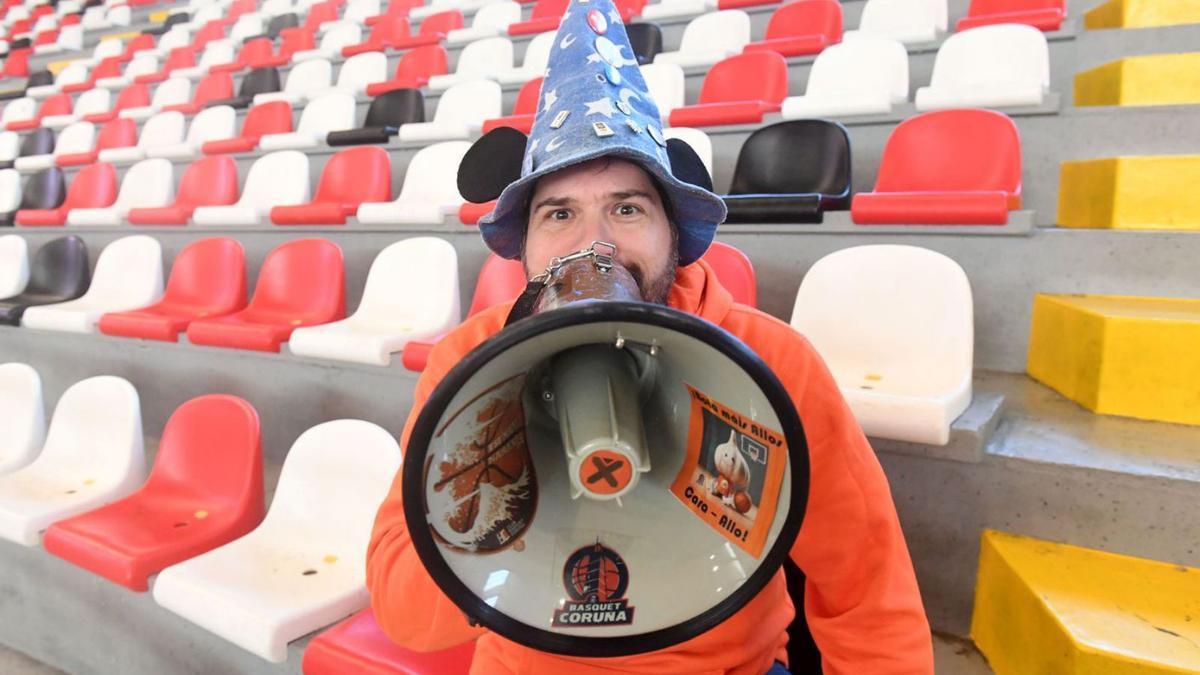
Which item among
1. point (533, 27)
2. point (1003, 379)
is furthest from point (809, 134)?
point (533, 27)

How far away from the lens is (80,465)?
2.62 meters

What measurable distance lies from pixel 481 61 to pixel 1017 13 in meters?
3.26

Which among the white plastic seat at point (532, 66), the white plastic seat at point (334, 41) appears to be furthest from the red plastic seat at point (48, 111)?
the white plastic seat at point (532, 66)

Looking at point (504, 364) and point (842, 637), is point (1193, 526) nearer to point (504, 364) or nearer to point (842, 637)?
point (842, 637)

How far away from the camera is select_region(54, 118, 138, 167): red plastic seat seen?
224 inches

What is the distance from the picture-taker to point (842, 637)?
92cm

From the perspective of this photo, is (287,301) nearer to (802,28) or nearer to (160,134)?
(802,28)

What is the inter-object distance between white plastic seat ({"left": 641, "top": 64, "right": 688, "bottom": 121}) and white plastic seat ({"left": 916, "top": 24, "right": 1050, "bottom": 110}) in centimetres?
116

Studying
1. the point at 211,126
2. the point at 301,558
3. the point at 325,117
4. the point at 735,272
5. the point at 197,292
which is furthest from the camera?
the point at 211,126

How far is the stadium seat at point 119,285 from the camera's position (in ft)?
11.7

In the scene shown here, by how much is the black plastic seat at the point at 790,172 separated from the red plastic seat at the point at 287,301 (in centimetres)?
158

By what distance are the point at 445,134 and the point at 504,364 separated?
3688 millimetres

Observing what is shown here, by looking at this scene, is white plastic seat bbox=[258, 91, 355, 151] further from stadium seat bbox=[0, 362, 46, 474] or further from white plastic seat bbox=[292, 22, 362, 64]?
stadium seat bbox=[0, 362, 46, 474]

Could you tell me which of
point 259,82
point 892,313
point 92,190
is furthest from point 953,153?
point 259,82
